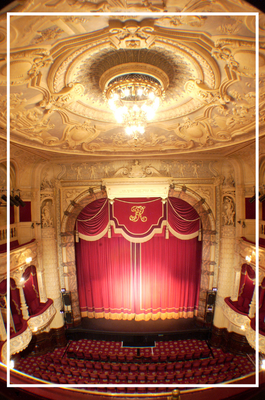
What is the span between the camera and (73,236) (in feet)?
28.9

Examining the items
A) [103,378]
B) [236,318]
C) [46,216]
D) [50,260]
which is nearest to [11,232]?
[46,216]

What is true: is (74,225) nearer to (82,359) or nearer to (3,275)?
(3,275)

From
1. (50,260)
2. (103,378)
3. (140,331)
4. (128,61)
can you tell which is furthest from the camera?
(140,331)

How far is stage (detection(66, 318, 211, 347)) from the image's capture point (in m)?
8.53

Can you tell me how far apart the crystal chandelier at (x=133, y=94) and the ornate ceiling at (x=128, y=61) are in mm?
162

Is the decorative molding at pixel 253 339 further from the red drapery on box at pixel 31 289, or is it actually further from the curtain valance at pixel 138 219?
the red drapery on box at pixel 31 289

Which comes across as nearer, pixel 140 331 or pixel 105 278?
pixel 140 331

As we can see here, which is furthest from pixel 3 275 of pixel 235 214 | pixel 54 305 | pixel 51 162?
pixel 235 214

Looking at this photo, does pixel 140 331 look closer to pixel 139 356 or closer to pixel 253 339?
pixel 139 356

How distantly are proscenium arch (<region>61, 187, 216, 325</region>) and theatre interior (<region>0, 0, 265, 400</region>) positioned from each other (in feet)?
0.14

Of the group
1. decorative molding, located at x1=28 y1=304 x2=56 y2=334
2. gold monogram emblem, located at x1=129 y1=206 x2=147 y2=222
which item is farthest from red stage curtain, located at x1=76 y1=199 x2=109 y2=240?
decorative molding, located at x1=28 y1=304 x2=56 y2=334

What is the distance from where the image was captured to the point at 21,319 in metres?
6.64

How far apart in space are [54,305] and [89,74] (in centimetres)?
807

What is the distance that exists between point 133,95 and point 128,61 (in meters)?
0.45
